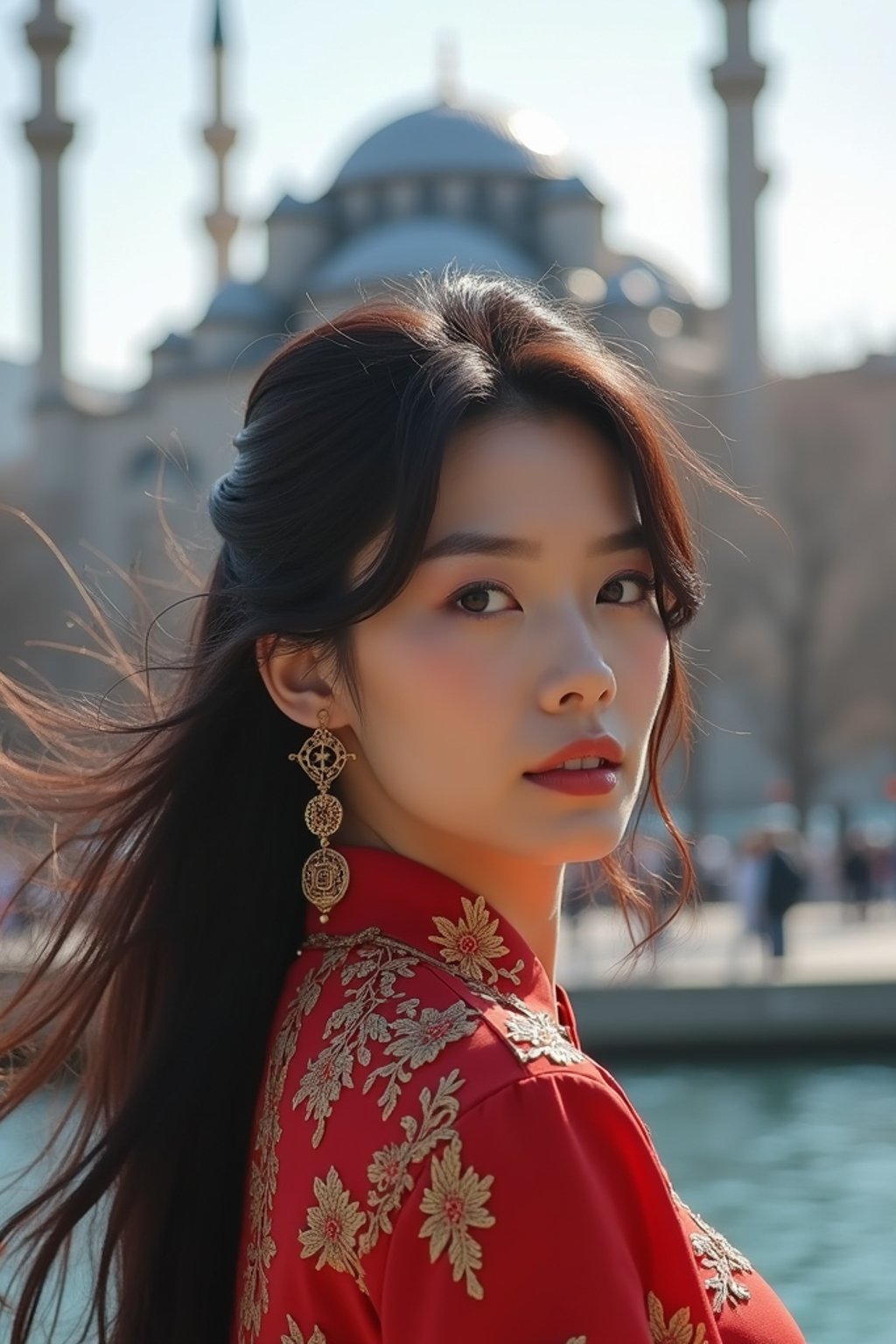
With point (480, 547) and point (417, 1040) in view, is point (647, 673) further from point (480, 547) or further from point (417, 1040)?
point (417, 1040)

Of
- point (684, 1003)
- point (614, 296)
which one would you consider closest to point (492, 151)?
point (614, 296)

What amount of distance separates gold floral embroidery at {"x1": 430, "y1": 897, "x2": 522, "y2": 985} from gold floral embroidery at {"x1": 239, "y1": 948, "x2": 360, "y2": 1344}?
8cm

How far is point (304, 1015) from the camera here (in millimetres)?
1448

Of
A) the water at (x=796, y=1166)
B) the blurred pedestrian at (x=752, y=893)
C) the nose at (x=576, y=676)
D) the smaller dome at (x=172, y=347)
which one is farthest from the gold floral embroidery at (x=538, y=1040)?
the smaller dome at (x=172, y=347)

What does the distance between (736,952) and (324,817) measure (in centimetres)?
1204

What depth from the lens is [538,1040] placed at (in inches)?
49.7

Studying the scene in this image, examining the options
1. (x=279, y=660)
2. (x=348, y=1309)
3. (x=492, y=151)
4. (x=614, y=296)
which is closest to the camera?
(x=348, y=1309)

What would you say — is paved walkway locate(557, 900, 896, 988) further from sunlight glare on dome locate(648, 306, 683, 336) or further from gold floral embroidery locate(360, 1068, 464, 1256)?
sunlight glare on dome locate(648, 306, 683, 336)

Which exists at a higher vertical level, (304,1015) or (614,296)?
(614,296)

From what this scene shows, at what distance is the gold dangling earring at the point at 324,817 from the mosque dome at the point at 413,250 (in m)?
36.4

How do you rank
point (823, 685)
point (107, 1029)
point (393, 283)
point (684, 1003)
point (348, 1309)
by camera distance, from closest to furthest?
point (348, 1309) → point (107, 1029) → point (393, 283) → point (684, 1003) → point (823, 685)

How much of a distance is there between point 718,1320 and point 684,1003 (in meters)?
9.35

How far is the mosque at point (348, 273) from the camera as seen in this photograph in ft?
117

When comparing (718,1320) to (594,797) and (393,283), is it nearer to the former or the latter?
(594,797)
